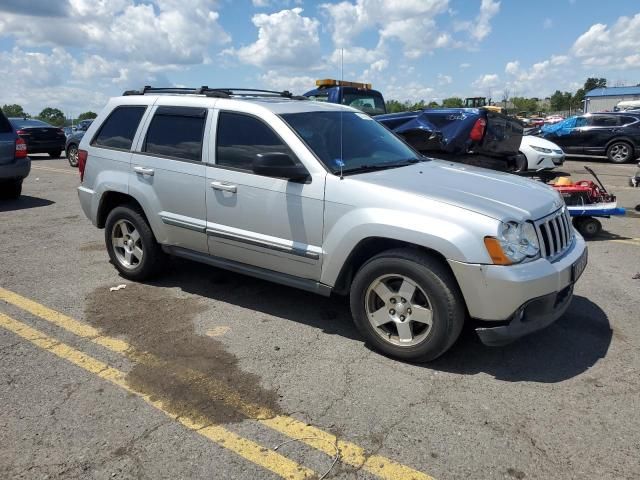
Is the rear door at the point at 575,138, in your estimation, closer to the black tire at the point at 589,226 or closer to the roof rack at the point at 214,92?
the black tire at the point at 589,226

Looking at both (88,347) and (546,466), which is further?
(88,347)

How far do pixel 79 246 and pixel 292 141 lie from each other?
13.2 feet

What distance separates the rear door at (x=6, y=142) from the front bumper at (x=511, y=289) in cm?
907

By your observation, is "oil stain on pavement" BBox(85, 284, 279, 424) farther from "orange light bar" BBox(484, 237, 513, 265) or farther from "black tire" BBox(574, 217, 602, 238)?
"black tire" BBox(574, 217, 602, 238)

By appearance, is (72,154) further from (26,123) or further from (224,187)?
(224,187)

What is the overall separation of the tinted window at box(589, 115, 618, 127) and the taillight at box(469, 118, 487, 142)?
11.5 meters

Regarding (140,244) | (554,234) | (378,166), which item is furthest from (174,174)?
(554,234)

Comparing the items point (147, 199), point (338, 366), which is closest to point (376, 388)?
point (338, 366)

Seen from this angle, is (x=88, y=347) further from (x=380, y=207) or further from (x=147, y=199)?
(x=380, y=207)

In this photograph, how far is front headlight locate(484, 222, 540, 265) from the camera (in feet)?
11.0

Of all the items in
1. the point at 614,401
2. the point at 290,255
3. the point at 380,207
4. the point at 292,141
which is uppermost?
the point at 292,141

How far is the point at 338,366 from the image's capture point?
377cm

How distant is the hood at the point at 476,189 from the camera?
356cm

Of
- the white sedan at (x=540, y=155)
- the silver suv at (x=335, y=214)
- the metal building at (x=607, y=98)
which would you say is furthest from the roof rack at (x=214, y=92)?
the metal building at (x=607, y=98)
